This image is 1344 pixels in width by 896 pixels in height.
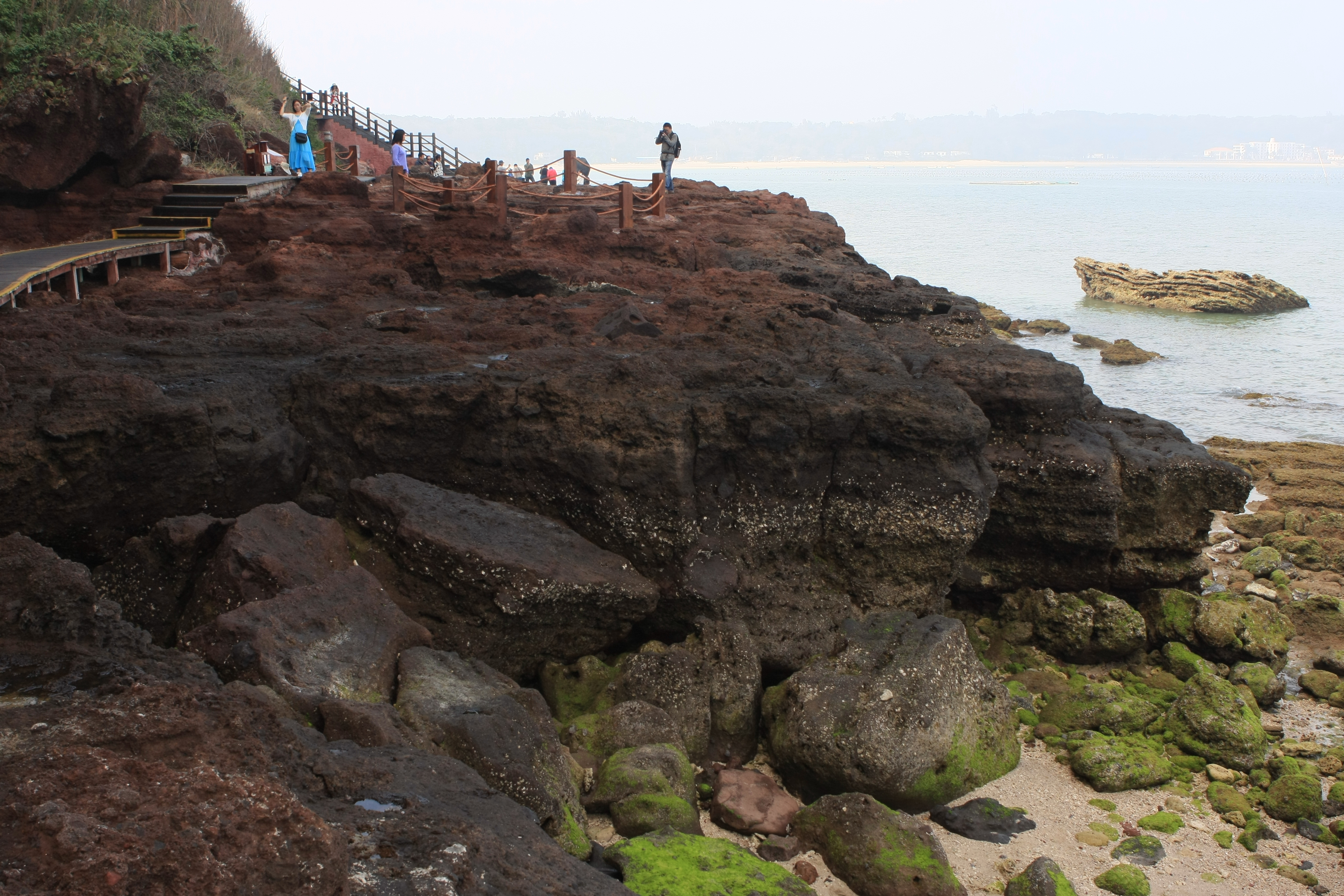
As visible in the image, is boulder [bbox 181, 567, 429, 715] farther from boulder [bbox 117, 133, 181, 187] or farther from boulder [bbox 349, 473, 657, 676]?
boulder [bbox 117, 133, 181, 187]

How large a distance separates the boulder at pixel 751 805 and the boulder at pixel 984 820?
2.36 ft

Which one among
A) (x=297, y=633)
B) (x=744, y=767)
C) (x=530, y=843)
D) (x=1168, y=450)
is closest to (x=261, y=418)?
(x=297, y=633)

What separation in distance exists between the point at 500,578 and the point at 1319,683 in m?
5.64

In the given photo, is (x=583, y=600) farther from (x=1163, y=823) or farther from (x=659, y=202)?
(x=659, y=202)

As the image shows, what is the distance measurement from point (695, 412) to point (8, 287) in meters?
5.37

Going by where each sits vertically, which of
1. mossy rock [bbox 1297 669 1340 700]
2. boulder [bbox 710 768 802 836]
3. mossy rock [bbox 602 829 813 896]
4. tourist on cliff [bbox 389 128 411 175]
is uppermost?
tourist on cliff [bbox 389 128 411 175]

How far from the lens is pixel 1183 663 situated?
7301 mm

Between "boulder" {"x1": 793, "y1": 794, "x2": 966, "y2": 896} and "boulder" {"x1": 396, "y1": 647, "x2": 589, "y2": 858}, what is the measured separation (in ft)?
3.78

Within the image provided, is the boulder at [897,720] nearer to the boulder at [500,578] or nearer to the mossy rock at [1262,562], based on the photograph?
the boulder at [500,578]

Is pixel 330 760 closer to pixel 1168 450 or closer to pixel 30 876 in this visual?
pixel 30 876

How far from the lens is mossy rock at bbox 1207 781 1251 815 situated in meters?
5.68

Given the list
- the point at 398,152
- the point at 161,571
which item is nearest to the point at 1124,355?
the point at 398,152

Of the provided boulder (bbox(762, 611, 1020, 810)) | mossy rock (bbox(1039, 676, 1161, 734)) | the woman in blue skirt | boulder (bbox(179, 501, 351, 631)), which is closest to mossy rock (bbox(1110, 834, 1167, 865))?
boulder (bbox(762, 611, 1020, 810))

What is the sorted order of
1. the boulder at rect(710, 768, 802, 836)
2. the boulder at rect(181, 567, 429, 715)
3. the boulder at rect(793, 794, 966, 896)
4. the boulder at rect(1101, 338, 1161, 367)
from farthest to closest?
the boulder at rect(1101, 338, 1161, 367), the boulder at rect(710, 768, 802, 836), the boulder at rect(793, 794, 966, 896), the boulder at rect(181, 567, 429, 715)
